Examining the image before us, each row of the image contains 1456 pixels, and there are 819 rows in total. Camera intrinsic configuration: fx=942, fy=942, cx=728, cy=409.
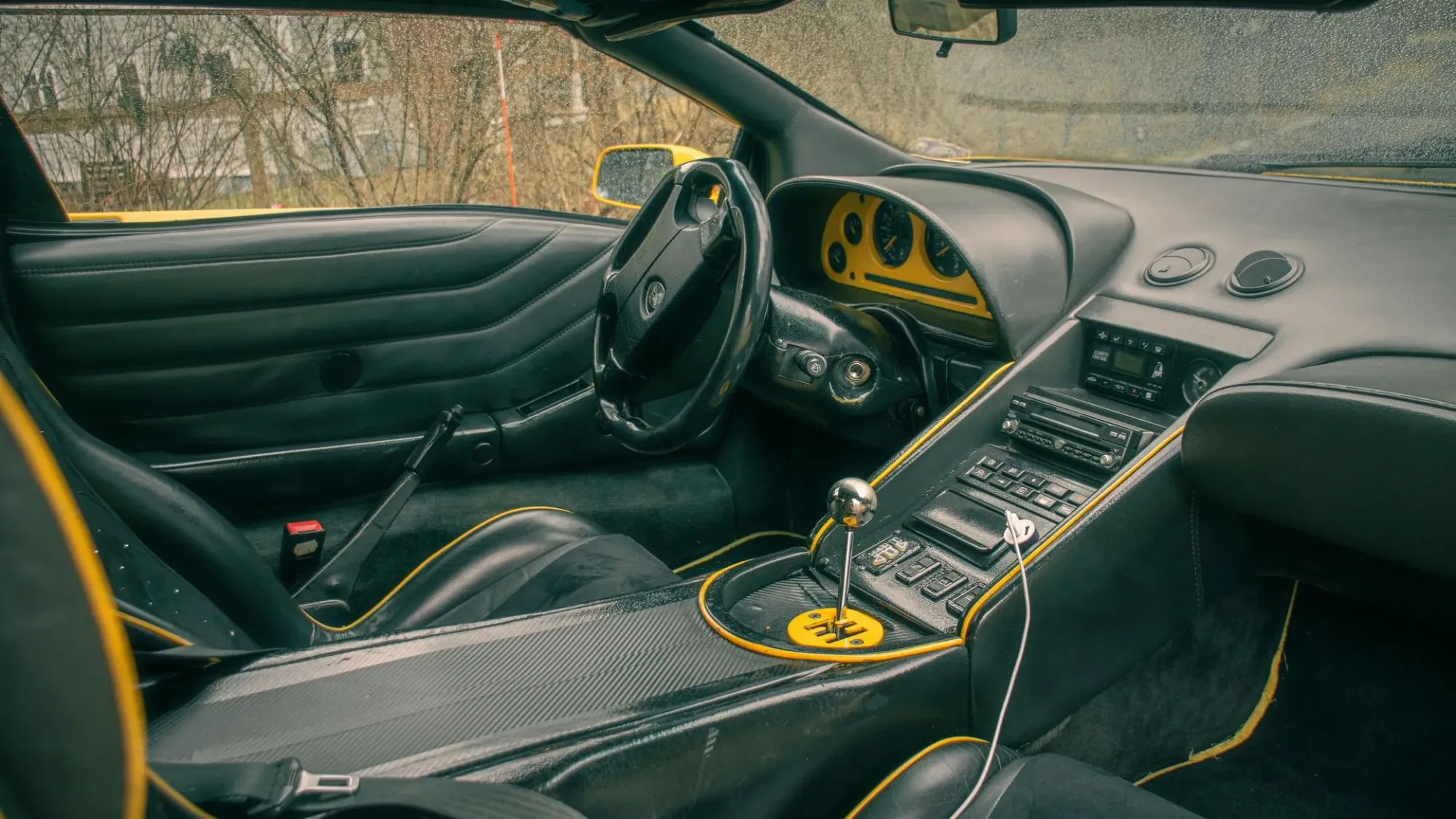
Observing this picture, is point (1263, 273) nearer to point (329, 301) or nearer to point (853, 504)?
point (853, 504)

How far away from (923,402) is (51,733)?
159cm

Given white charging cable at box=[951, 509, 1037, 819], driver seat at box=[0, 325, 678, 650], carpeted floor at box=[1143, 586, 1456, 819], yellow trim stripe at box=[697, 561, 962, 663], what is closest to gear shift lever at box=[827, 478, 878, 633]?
yellow trim stripe at box=[697, 561, 962, 663]

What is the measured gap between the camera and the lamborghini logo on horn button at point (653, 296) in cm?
158

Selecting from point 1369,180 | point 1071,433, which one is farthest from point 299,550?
point 1369,180

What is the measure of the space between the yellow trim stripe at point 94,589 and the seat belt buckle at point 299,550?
1.53m

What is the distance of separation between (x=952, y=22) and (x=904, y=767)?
1.54 metres

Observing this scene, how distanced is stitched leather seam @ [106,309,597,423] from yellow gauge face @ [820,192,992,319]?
57 centimetres

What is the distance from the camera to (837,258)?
2.12m

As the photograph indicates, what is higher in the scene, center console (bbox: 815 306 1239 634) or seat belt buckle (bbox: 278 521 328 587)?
center console (bbox: 815 306 1239 634)

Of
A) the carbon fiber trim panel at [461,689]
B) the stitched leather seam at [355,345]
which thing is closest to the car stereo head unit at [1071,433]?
the carbon fiber trim panel at [461,689]

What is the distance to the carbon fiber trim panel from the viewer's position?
935mm

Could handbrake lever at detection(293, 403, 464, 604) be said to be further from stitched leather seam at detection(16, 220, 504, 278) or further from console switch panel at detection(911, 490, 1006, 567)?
console switch panel at detection(911, 490, 1006, 567)

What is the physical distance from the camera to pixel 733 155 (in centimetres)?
243

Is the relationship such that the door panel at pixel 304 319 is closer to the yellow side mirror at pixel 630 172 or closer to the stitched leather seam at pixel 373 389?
the stitched leather seam at pixel 373 389
